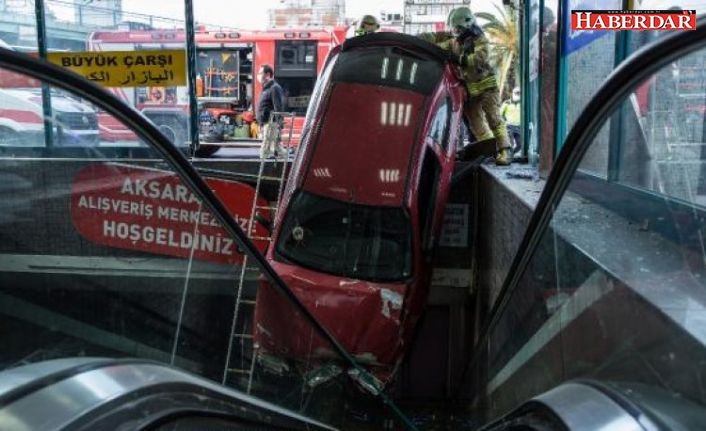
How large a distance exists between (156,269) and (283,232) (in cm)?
233

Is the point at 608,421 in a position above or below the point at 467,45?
below

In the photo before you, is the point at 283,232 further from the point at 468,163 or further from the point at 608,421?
the point at 608,421

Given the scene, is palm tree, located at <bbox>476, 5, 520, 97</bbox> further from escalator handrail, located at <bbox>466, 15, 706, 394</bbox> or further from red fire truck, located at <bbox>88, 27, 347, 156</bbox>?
escalator handrail, located at <bbox>466, 15, 706, 394</bbox>

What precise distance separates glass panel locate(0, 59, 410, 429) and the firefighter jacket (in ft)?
7.07

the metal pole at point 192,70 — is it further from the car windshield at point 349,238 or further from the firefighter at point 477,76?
the firefighter at point 477,76

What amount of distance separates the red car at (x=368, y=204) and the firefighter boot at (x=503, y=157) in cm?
68

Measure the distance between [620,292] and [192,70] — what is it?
653 centimetres

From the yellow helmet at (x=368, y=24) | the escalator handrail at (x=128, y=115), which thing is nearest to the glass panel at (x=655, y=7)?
the escalator handrail at (x=128, y=115)

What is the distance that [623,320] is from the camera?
6.81ft

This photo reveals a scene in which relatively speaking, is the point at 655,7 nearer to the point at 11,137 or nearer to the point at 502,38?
the point at 11,137

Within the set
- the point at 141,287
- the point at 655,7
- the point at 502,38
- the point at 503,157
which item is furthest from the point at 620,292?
the point at 502,38

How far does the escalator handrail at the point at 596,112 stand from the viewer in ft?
4.59

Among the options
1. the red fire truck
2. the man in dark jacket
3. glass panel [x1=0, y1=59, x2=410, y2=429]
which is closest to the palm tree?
the red fire truck

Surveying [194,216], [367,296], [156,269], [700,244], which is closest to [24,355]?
[156,269]
